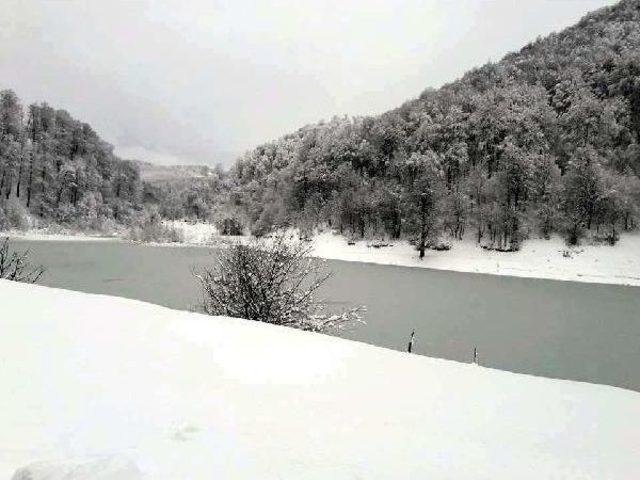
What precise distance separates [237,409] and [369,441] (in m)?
1.32

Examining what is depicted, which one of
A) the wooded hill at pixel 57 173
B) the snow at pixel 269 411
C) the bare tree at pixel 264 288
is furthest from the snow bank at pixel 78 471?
the wooded hill at pixel 57 173

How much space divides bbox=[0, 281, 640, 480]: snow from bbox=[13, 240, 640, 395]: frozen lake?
9817 millimetres

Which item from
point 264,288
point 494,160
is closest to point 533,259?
point 494,160

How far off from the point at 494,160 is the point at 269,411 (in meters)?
81.9

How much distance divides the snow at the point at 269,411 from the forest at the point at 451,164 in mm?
51187

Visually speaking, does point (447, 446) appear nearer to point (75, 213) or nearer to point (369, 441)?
point (369, 441)

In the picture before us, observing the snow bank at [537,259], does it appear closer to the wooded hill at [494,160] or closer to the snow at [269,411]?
the wooded hill at [494,160]

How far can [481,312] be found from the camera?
24938 millimetres

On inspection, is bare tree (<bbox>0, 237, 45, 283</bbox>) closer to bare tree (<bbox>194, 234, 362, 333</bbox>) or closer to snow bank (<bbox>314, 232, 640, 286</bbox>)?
bare tree (<bbox>194, 234, 362, 333</bbox>)

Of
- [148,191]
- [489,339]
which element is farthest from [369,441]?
[148,191]

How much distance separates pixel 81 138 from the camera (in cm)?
11525

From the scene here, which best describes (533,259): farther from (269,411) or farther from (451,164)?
(269,411)

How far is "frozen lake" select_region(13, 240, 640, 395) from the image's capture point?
16.4 m

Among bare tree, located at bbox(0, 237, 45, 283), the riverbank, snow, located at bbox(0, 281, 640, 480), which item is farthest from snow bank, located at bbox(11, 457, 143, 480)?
the riverbank
